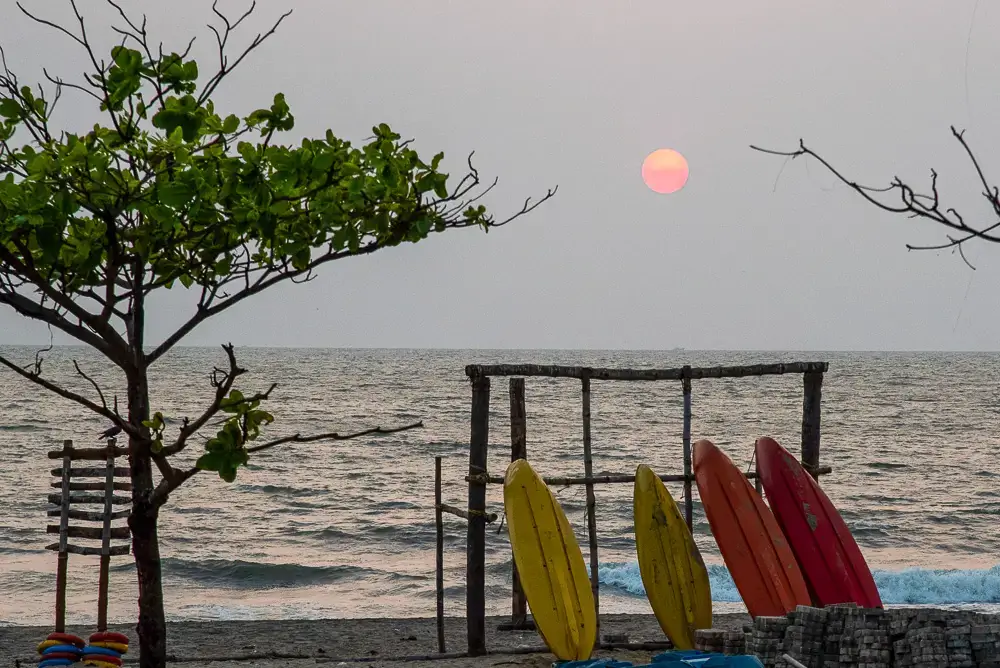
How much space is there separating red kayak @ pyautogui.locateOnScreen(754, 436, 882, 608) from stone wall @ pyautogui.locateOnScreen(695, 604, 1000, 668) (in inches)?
56.0

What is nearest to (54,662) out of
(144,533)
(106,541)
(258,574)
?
(106,541)

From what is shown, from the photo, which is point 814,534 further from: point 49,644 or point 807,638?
point 49,644

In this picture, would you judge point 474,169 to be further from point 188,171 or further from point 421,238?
point 188,171

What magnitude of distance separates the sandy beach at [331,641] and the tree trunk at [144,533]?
244cm

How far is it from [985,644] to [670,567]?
2336 mm

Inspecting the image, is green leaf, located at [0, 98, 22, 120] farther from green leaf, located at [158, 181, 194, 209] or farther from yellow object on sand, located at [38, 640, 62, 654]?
yellow object on sand, located at [38, 640, 62, 654]

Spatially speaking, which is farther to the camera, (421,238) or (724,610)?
(724,610)

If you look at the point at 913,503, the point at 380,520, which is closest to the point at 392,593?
the point at 380,520

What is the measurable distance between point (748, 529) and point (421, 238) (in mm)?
3728

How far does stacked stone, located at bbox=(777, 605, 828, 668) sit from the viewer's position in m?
6.06

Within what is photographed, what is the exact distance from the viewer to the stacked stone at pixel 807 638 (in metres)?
6.06

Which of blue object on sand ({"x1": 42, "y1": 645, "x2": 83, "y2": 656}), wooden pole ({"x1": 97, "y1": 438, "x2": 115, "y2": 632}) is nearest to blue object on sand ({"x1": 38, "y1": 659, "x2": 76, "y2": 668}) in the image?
blue object on sand ({"x1": 42, "y1": 645, "x2": 83, "y2": 656})

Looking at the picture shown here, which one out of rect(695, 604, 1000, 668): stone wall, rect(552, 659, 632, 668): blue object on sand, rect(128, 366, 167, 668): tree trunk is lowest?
rect(552, 659, 632, 668): blue object on sand

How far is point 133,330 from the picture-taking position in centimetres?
550
